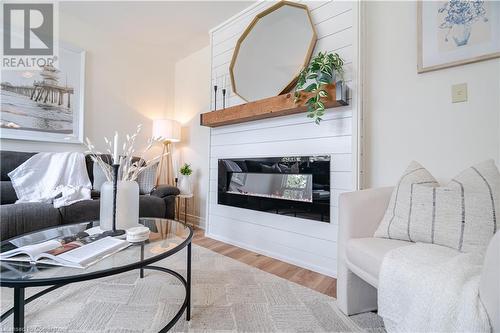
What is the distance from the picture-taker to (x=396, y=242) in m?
1.11

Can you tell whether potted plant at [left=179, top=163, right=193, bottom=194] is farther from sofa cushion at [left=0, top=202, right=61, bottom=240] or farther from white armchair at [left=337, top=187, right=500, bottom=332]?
white armchair at [left=337, top=187, right=500, bottom=332]

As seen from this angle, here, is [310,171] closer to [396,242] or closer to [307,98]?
[307,98]

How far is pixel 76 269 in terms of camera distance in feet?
2.62

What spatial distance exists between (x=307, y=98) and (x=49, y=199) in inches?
86.6

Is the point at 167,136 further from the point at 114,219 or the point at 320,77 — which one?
the point at 320,77

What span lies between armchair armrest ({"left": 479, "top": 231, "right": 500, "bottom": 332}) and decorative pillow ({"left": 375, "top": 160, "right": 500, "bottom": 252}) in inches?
14.9

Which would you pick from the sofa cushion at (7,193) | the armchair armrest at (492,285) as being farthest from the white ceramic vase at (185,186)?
the armchair armrest at (492,285)

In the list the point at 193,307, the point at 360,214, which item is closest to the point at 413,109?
the point at 360,214

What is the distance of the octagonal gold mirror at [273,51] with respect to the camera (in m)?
1.97

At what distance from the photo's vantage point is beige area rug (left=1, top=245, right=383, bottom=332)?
3.63 feet

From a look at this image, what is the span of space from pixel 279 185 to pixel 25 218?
186 cm

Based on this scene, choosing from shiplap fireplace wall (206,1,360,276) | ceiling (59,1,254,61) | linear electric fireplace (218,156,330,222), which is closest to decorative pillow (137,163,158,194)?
shiplap fireplace wall (206,1,360,276)

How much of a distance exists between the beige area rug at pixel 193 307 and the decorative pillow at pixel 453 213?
0.51 m

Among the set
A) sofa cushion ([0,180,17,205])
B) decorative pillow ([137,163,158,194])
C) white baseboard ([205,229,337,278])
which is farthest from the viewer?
decorative pillow ([137,163,158,194])
